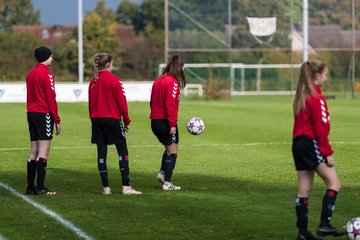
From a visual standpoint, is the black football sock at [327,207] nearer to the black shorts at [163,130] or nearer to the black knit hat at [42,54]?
the black shorts at [163,130]

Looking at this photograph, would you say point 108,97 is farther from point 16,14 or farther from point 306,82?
point 16,14

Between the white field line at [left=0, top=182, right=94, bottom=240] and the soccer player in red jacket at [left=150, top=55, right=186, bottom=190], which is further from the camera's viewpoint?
the soccer player in red jacket at [left=150, top=55, right=186, bottom=190]

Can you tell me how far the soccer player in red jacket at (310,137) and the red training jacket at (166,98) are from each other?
3.88 metres

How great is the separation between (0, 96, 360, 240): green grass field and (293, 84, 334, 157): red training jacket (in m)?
1.06

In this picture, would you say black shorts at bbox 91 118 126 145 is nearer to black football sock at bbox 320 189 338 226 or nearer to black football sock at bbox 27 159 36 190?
black football sock at bbox 27 159 36 190

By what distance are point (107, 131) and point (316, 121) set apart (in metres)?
4.21

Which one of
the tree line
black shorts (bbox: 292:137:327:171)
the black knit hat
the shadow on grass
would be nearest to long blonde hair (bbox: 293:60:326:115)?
black shorts (bbox: 292:137:327:171)

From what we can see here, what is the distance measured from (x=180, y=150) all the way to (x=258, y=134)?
14.7 feet

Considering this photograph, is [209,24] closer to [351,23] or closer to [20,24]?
[351,23]

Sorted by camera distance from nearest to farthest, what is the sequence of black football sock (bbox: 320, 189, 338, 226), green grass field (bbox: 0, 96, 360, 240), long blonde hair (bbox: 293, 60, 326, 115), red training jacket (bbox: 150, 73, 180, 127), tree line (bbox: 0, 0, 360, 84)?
long blonde hair (bbox: 293, 60, 326, 115) < black football sock (bbox: 320, 189, 338, 226) < green grass field (bbox: 0, 96, 360, 240) < red training jacket (bbox: 150, 73, 180, 127) < tree line (bbox: 0, 0, 360, 84)

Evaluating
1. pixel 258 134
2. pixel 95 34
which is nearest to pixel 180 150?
pixel 258 134

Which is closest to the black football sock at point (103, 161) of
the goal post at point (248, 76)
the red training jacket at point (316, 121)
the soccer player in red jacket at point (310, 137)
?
the soccer player in red jacket at point (310, 137)

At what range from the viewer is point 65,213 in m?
11.5

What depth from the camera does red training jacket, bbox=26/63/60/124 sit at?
13219 mm
